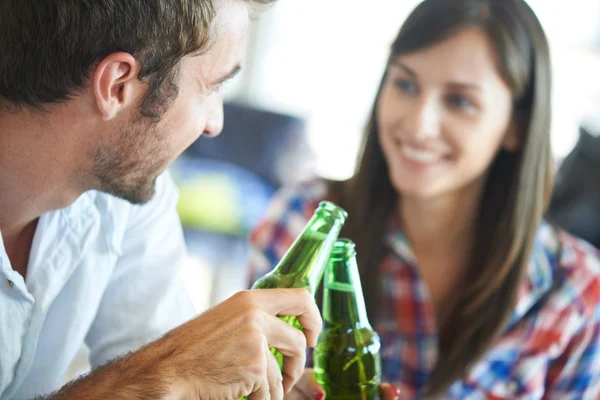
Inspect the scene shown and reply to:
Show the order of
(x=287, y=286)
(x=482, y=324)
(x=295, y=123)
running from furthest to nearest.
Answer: (x=295, y=123) < (x=482, y=324) < (x=287, y=286)

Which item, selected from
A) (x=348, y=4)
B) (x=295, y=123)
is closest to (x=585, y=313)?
(x=295, y=123)

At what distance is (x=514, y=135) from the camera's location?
→ 131cm

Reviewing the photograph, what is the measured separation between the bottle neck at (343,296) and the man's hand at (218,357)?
54 mm

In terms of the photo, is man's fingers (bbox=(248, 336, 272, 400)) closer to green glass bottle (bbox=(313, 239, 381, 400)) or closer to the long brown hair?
green glass bottle (bbox=(313, 239, 381, 400))

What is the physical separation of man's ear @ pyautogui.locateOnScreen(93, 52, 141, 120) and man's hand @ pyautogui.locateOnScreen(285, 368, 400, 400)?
38 cm

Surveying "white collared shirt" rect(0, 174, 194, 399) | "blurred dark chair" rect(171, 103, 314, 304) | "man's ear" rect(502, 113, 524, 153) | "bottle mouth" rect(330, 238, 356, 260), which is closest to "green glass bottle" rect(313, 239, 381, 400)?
"bottle mouth" rect(330, 238, 356, 260)

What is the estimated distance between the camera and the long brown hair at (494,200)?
1204 mm

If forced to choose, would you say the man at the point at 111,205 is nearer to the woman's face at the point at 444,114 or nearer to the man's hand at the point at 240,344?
the man's hand at the point at 240,344

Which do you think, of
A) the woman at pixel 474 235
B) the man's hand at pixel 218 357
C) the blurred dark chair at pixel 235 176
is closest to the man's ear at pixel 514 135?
the woman at pixel 474 235

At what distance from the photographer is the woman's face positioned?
3.96 ft

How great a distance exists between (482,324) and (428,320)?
99 millimetres

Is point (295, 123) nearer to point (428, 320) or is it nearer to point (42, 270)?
point (428, 320)

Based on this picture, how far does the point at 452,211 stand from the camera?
4.48ft

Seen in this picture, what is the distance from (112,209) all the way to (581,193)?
1.02 m
